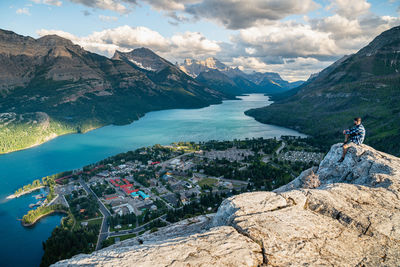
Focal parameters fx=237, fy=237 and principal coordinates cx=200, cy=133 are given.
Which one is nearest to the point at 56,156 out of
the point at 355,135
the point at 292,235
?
the point at 355,135

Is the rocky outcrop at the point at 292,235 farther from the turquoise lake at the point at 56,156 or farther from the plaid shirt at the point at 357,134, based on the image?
the turquoise lake at the point at 56,156

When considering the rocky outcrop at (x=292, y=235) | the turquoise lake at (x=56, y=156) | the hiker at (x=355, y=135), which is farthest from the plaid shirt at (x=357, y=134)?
the turquoise lake at (x=56, y=156)

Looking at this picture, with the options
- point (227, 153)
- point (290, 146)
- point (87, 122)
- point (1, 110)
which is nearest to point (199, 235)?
point (227, 153)

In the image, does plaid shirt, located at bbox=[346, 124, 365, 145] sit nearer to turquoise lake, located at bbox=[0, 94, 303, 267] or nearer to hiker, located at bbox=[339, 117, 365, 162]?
hiker, located at bbox=[339, 117, 365, 162]

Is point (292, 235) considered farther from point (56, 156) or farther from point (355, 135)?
point (56, 156)

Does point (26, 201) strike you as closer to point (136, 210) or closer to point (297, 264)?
point (136, 210)

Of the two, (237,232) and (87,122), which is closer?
(237,232)
